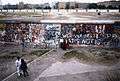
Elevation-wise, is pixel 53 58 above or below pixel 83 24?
below

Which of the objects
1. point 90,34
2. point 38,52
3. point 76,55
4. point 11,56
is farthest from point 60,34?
point 11,56

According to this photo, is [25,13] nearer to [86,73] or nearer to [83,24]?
[83,24]

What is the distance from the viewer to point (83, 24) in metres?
7.80

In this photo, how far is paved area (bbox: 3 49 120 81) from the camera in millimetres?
7208

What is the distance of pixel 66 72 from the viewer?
24.5 feet

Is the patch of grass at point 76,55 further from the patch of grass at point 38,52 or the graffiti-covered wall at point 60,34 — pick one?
the patch of grass at point 38,52

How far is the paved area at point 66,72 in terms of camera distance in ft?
23.6

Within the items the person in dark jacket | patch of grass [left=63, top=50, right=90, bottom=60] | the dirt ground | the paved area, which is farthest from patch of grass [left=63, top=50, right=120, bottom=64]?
the person in dark jacket

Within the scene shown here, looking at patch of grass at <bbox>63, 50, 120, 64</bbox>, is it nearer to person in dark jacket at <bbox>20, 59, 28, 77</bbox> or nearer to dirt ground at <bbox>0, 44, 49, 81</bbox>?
dirt ground at <bbox>0, 44, 49, 81</bbox>

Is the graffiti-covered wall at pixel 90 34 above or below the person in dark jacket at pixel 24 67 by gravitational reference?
above

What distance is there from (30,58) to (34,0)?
67.3 inches

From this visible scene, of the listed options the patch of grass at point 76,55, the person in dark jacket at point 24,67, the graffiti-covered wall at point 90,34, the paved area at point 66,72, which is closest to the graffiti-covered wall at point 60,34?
the graffiti-covered wall at point 90,34

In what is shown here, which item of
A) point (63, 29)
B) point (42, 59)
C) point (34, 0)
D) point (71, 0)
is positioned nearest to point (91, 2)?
point (71, 0)

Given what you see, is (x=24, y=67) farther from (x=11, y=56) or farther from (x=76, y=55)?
(x=76, y=55)
